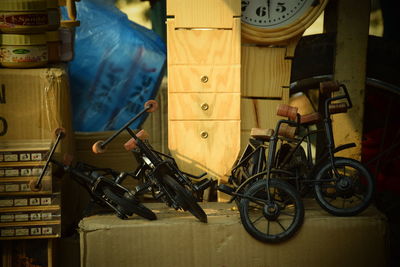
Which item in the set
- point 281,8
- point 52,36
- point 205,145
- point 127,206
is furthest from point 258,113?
point 52,36

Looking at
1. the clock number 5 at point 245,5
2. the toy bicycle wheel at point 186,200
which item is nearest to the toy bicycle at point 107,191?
the toy bicycle wheel at point 186,200

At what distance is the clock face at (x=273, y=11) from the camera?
293cm

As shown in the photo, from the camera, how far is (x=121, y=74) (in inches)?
141

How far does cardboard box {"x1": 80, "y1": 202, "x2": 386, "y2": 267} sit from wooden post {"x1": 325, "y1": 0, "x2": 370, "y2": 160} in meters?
0.63

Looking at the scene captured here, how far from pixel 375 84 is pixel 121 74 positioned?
161cm

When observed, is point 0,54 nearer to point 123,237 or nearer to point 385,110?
point 123,237

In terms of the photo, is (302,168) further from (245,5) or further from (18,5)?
(18,5)

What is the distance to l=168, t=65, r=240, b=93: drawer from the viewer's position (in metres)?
2.97

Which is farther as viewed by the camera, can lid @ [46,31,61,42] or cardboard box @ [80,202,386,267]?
can lid @ [46,31,61,42]

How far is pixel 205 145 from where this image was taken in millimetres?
3018

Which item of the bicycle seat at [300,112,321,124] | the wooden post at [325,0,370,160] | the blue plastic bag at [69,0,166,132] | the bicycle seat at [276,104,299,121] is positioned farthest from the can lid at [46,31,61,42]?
the wooden post at [325,0,370,160]

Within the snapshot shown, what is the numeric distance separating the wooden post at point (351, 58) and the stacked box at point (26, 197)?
159 centimetres

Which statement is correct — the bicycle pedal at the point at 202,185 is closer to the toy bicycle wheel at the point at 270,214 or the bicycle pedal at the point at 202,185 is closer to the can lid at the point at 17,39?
the toy bicycle wheel at the point at 270,214

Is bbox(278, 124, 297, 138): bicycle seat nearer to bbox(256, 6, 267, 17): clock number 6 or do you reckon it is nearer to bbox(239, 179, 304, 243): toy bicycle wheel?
bbox(239, 179, 304, 243): toy bicycle wheel
